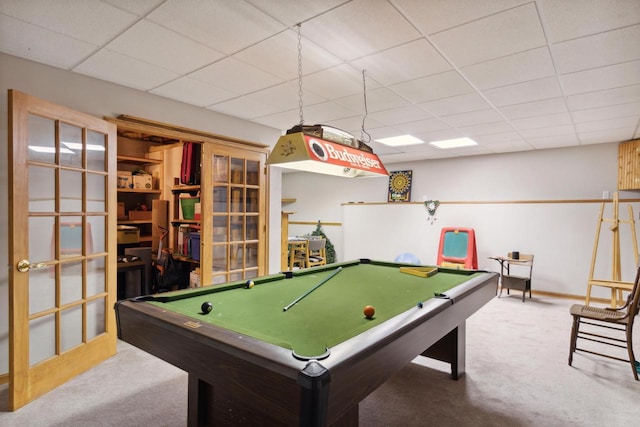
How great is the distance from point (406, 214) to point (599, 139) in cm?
341

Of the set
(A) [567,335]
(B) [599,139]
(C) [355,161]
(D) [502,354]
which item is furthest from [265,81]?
(B) [599,139]

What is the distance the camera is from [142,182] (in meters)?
5.32

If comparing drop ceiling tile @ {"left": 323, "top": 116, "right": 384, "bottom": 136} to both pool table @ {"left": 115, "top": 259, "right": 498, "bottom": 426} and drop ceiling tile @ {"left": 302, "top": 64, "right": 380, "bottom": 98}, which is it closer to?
drop ceiling tile @ {"left": 302, "top": 64, "right": 380, "bottom": 98}

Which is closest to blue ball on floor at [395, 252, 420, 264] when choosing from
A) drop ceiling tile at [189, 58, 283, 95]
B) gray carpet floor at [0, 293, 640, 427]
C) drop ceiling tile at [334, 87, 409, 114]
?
gray carpet floor at [0, 293, 640, 427]

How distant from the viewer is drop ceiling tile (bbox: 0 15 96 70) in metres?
2.16

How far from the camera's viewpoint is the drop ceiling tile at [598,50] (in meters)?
2.19

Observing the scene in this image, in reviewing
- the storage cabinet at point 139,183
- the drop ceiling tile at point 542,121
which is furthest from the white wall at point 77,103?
the drop ceiling tile at point 542,121

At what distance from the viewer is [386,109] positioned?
12.4ft

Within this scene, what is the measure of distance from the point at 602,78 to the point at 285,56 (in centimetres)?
260

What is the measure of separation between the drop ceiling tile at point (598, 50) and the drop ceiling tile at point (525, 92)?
12.3 inches

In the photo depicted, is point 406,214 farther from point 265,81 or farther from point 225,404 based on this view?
point 225,404

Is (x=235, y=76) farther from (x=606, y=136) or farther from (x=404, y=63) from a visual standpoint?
(x=606, y=136)

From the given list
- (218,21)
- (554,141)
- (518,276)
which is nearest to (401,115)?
(218,21)

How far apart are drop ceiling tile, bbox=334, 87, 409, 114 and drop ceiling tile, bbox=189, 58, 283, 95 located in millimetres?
800
